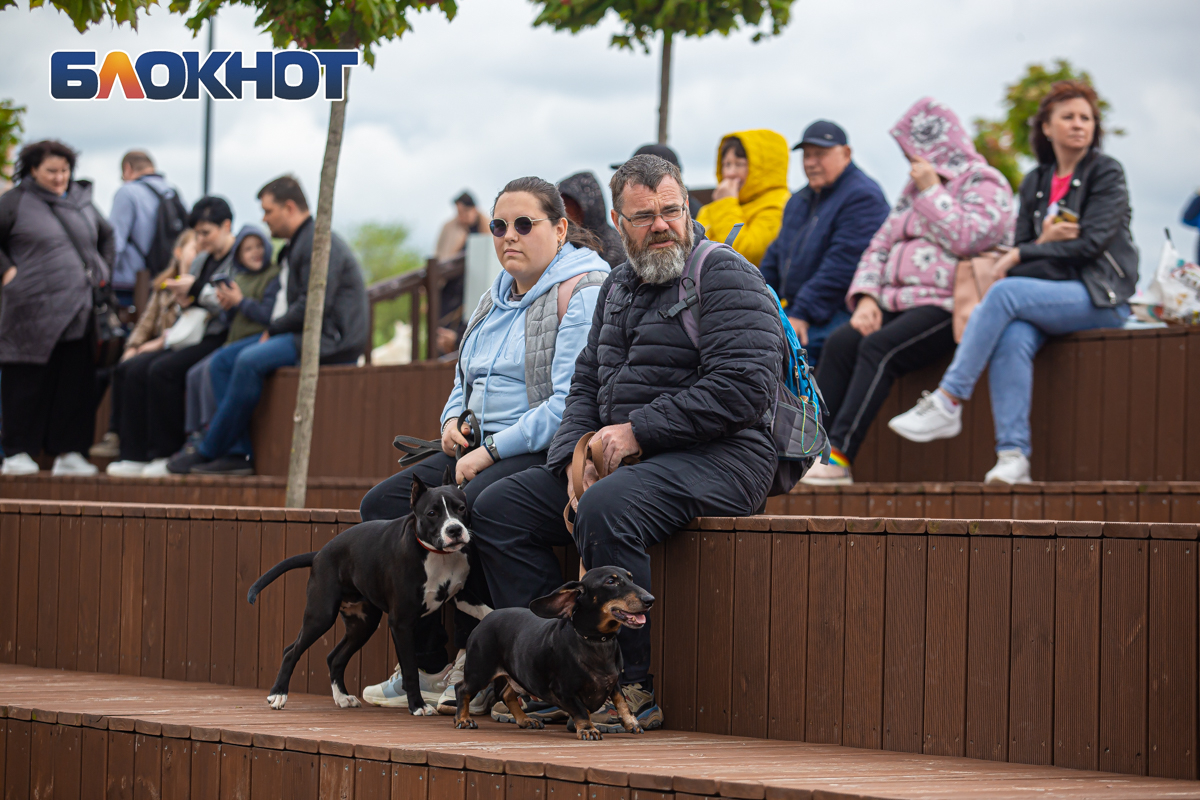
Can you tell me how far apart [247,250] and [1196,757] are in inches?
272

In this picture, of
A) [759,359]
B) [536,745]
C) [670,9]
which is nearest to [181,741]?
[536,745]

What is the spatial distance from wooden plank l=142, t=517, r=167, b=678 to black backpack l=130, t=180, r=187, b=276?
5.79 metres

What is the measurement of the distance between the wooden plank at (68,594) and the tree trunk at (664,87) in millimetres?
5401

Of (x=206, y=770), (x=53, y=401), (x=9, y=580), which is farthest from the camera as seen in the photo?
(x=53, y=401)

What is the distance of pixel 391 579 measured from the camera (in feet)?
14.4

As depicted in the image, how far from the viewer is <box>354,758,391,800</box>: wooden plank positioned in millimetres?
3660

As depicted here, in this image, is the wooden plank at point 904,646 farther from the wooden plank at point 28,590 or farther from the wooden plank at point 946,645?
the wooden plank at point 28,590

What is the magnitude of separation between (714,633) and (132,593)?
9.50 feet

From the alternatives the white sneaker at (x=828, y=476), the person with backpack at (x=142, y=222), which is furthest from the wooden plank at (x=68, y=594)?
the person with backpack at (x=142, y=222)

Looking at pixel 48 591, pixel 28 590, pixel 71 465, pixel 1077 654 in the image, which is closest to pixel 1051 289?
pixel 1077 654

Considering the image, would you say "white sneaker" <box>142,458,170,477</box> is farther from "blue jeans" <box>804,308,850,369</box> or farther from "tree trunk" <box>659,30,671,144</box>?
"blue jeans" <box>804,308,850,369</box>

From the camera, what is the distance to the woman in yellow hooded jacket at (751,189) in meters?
7.27

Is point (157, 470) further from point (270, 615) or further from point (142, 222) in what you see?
point (270, 615)

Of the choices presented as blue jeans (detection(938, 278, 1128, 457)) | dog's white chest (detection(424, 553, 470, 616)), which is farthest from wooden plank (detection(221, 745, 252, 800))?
blue jeans (detection(938, 278, 1128, 457))
